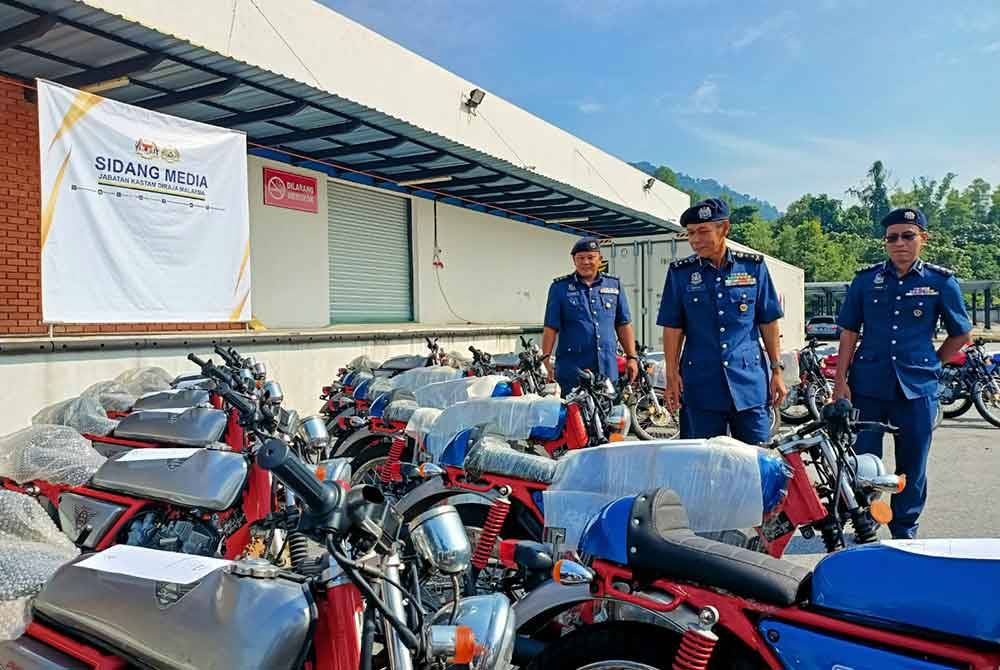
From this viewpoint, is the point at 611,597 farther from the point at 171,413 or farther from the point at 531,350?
the point at 531,350

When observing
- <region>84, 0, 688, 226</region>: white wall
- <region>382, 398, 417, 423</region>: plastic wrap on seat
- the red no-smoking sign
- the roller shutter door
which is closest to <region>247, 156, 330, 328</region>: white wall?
the red no-smoking sign

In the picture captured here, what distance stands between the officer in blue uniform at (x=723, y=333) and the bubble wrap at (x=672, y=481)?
3.16 feet

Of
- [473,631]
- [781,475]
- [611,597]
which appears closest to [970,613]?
[611,597]

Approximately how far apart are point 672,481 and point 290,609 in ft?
5.08

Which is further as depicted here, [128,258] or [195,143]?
[195,143]

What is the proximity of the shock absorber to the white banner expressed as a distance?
18.8ft

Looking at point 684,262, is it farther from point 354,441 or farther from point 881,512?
point 354,441

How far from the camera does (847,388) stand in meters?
4.13

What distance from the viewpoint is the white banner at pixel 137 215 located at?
5891 millimetres

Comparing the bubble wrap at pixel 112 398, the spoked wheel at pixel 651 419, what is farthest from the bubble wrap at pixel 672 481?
the spoked wheel at pixel 651 419

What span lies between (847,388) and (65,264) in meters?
5.80

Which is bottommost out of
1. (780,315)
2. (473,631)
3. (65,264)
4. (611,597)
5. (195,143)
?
(611,597)

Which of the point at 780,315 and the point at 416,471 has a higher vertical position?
the point at 780,315

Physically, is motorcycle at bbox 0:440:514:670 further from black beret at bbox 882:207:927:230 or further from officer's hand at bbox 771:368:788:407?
black beret at bbox 882:207:927:230
